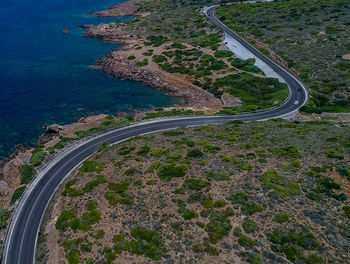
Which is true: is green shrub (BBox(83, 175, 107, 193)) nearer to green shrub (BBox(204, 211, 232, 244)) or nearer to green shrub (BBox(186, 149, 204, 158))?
green shrub (BBox(186, 149, 204, 158))

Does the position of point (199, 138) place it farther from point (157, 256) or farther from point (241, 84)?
point (241, 84)

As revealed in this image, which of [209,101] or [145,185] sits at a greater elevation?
[145,185]

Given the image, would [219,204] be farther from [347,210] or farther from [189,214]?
[347,210]

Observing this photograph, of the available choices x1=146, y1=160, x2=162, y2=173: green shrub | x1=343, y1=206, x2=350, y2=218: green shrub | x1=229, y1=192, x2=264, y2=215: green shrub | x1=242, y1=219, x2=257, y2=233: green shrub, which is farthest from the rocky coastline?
x1=343, y1=206, x2=350, y2=218: green shrub

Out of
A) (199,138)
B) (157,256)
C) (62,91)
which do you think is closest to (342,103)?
(199,138)

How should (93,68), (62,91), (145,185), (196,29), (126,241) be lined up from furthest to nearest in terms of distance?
1. (196,29)
2. (93,68)
3. (62,91)
4. (145,185)
5. (126,241)

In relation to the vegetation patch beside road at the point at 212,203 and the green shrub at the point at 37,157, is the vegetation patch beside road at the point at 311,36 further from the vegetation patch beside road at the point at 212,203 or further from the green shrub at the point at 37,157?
the green shrub at the point at 37,157
